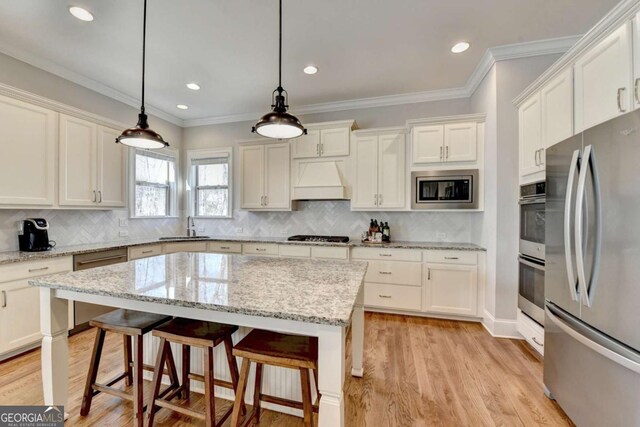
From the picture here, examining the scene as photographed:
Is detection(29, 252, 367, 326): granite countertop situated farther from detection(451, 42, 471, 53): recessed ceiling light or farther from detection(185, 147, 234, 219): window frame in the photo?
detection(185, 147, 234, 219): window frame

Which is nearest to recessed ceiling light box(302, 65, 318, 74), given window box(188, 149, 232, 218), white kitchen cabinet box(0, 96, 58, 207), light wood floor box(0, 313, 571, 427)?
window box(188, 149, 232, 218)

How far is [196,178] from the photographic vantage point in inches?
189

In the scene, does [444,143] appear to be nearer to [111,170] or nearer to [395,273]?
[395,273]

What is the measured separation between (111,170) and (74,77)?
1122 mm

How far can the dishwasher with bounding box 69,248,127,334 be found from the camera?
8.96 ft

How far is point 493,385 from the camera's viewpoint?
79.4 inches

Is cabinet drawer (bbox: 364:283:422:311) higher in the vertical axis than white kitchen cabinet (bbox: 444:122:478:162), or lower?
lower

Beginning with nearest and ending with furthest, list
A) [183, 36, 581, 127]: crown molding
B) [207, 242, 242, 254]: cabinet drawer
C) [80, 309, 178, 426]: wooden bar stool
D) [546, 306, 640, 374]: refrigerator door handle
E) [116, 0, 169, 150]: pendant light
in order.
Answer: [546, 306, 640, 374]: refrigerator door handle
[80, 309, 178, 426]: wooden bar stool
[116, 0, 169, 150]: pendant light
[183, 36, 581, 127]: crown molding
[207, 242, 242, 254]: cabinet drawer

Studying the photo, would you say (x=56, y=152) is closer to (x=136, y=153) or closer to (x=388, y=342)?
(x=136, y=153)

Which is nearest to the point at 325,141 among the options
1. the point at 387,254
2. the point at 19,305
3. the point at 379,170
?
the point at 379,170

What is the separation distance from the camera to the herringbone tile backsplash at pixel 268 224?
3.08m

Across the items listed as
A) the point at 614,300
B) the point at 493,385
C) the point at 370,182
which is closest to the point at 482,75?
the point at 370,182

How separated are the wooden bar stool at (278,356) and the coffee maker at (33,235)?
2.76m

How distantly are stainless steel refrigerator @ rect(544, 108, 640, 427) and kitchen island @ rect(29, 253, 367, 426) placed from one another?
1179mm
